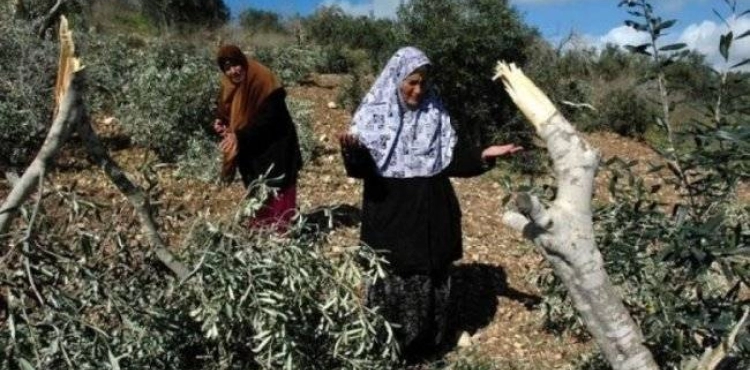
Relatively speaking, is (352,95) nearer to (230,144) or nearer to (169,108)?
(169,108)

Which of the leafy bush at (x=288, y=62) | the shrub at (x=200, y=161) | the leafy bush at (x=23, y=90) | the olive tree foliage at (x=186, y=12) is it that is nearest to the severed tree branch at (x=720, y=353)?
the shrub at (x=200, y=161)

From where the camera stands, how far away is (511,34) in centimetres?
929

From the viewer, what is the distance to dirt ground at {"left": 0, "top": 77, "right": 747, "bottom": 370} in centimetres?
431

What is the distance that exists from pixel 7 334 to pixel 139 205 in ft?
2.18

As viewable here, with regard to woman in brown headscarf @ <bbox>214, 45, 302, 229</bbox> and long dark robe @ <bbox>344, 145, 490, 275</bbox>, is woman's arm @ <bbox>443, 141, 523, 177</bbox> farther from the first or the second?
woman in brown headscarf @ <bbox>214, 45, 302, 229</bbox>

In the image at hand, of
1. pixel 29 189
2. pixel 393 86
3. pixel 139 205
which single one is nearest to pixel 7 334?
pixel 29 189

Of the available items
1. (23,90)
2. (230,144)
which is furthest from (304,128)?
(230,144)

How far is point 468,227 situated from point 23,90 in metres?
4.13

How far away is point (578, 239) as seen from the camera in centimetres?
243

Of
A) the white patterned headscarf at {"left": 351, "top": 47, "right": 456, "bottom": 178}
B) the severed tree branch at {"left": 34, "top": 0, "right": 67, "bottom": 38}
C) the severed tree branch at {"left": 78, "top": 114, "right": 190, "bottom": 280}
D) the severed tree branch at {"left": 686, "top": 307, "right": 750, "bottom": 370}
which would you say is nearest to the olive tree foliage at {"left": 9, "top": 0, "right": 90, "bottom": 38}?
the severed tree branch at {"left": 34, "top": 0, "right": 67, "bottom": 38}

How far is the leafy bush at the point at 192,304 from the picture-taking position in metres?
2.64

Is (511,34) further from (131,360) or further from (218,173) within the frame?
(131,360)

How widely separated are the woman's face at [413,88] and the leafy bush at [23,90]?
4.60 metres

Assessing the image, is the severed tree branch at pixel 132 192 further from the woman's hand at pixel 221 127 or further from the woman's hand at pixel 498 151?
the woman's hand at pixel 221 127
